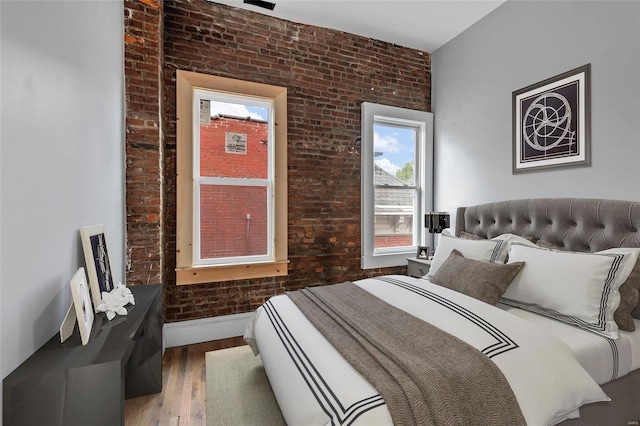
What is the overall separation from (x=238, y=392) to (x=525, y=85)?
11.2 ft

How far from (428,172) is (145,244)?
3176 millimetres

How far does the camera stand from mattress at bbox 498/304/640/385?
1.50 metres

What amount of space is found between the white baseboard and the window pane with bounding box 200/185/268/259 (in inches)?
24.5

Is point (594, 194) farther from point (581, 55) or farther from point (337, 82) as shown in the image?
point (337, 82)

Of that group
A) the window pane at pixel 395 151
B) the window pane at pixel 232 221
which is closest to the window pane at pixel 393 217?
the window pane at pixel 395 151

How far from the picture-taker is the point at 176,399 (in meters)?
2.07

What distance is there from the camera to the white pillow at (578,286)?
165cm

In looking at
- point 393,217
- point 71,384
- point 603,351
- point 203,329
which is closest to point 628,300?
point 603,351

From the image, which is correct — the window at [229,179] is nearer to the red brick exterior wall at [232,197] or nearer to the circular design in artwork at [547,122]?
the red brick exterior wall at [232,197]

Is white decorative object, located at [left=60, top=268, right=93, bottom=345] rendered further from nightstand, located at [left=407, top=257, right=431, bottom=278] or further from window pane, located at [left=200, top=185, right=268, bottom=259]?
nightstand, located at [left=407, top=257, right=431, bottom=278]

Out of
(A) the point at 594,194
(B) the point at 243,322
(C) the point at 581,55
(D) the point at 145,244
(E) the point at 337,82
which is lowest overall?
(B) the point at 243,322

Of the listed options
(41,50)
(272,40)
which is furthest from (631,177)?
(41,50)

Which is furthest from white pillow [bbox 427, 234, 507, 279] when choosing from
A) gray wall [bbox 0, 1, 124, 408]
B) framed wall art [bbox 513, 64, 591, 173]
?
gray wall [bbox 0, 1, 124, 408]

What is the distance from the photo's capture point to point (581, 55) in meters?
2.36
